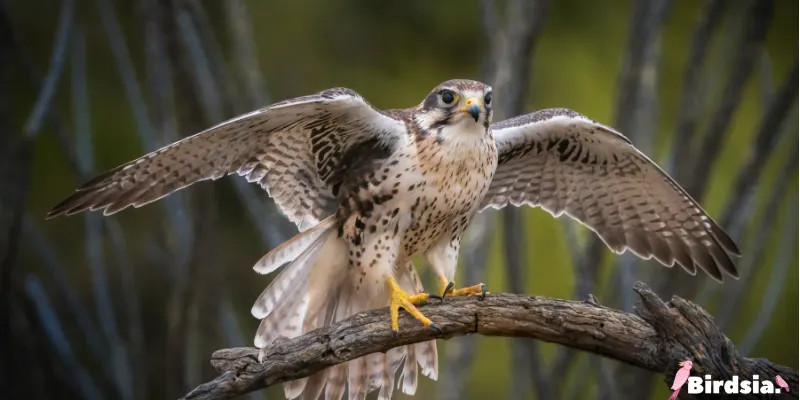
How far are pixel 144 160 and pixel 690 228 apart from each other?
192 cm

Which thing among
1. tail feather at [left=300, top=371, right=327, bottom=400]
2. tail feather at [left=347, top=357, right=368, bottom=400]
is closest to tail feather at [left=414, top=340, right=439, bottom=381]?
tail feather at [left=347, top=357, right=368, bottom=400]

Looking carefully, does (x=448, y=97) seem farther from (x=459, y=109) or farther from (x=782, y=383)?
(x=782, y=383)

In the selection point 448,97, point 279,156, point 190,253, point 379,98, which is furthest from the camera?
point 379,98

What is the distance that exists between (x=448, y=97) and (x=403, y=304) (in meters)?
0.64

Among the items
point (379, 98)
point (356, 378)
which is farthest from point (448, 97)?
point (379, 98)

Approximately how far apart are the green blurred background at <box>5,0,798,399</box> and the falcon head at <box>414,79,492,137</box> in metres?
2.64

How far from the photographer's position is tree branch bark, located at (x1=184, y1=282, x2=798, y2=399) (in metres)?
2.67

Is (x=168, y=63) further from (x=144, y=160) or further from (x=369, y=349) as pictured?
(x=369, y=349)

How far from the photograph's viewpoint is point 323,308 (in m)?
3.26

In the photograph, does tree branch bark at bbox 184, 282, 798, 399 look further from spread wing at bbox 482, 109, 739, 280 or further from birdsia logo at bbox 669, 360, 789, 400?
spread wing at bbox 482, 109, 739, 280

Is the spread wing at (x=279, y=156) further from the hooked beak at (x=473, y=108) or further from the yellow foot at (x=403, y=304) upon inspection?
the yellow foot at (x=403, y=304)

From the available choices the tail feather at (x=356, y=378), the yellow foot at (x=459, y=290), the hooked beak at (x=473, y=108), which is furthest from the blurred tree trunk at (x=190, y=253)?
the hooked beak at (x=473, y=108)

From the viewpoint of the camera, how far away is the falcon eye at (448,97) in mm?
2928

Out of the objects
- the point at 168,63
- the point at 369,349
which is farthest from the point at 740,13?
the point at 369,349
